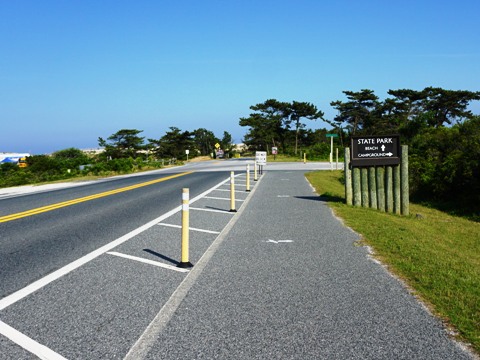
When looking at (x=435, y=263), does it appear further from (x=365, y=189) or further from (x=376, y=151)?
(x=376, y=151)

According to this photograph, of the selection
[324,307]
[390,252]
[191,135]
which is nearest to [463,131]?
[390,252]

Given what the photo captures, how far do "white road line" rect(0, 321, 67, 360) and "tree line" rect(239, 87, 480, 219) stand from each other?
15926 millimetres

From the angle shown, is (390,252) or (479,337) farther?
Result: (390,252)

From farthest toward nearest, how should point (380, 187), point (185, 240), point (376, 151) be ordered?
point (380, 187), point (376, 151), point (185, 240)

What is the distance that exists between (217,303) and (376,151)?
9.47m

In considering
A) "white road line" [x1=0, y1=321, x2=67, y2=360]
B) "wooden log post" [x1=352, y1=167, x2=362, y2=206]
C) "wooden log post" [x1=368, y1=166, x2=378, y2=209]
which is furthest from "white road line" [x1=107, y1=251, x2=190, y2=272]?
"wooden log post" [x1=368, y1=166, x2=378, y2=209]

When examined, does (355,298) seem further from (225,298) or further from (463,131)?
(463,131)

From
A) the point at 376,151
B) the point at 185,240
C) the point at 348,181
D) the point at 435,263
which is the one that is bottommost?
the point at 435,263

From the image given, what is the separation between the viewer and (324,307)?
454 cm

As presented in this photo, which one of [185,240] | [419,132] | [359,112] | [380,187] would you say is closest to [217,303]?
[185,240]

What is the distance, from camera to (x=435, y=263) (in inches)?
250

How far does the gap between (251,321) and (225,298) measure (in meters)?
0.72

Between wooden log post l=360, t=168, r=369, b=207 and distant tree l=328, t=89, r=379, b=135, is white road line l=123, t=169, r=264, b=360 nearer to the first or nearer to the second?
wooden log post l=360, t=168, r=369, b=207

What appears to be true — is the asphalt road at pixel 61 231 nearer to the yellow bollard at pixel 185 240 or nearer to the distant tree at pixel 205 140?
the yellow bollard at pixel 185 240
